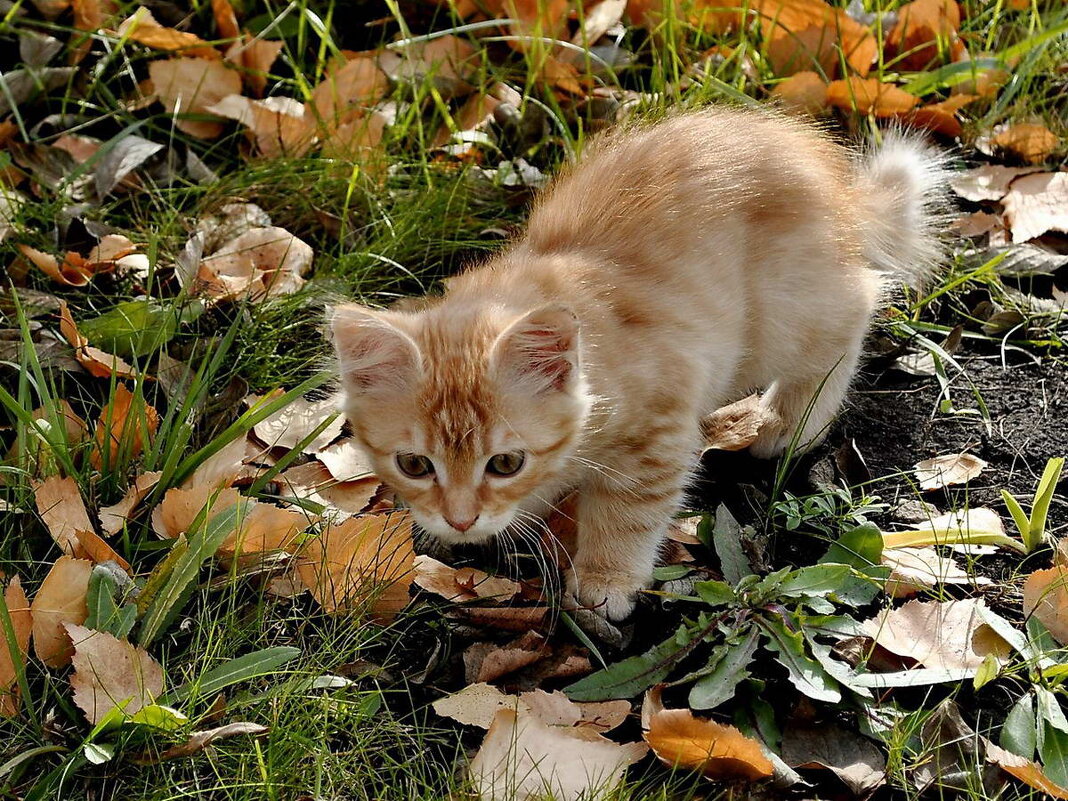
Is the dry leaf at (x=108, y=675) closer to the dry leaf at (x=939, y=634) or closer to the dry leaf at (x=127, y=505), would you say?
the dry leaf at (x=127, y=505)

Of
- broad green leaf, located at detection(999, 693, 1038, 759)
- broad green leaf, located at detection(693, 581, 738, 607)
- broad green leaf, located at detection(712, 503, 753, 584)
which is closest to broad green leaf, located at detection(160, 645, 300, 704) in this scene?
broad green leaf, located at detection(693, 581, 738, 607)

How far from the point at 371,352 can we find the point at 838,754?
1.16 meters

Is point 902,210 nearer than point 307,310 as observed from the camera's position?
No

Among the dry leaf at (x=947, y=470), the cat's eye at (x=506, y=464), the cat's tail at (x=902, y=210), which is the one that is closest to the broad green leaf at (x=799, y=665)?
the cat's eye at (x=506, y=464)

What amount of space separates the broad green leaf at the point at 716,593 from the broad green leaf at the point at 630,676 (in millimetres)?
94

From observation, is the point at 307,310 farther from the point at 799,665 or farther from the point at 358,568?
the point at 799,665

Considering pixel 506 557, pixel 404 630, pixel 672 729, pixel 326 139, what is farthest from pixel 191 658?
pixel 326 139

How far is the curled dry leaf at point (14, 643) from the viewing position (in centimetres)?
203

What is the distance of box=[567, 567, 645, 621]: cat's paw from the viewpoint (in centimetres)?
246

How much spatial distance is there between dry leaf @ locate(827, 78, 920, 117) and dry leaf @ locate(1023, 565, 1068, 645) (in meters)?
1.72

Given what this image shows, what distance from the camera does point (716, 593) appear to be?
2.27 m

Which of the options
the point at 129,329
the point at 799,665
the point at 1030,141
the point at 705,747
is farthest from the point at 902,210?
the point at 129,329

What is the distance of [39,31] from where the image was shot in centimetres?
367

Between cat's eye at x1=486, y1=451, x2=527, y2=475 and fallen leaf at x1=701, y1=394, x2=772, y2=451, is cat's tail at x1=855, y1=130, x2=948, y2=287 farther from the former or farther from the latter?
cat's eye at x1=486, y1=451, x2=527, y2=475
